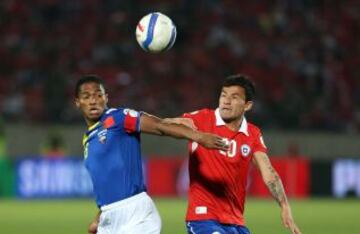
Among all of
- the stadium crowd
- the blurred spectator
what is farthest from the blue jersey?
the stadium crowd

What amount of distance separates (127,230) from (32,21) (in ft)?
58.7

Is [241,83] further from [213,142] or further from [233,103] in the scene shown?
[213,142]

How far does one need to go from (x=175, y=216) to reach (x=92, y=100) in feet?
32.1

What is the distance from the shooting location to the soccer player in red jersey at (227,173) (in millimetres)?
6750

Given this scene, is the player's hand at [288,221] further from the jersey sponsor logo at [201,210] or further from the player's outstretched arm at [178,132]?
the player's outstretched arm at [178,132]

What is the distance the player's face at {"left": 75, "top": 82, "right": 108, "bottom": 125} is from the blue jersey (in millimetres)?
70

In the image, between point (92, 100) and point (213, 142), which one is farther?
point (92, 100)

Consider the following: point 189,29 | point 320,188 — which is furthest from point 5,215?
point 189,29

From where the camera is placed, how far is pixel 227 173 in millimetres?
6793

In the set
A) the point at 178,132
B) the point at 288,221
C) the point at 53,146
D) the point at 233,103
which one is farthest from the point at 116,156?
the point at 53,146

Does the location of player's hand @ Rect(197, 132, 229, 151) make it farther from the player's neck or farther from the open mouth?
the player's neck

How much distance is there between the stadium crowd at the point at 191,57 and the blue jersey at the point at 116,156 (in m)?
14.7

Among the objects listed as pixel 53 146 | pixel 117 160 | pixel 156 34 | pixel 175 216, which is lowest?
pixel 175 216

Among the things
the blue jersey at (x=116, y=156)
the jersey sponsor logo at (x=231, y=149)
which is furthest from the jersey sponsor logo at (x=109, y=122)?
the jersey sponsor logo at (x=231, y=149)
